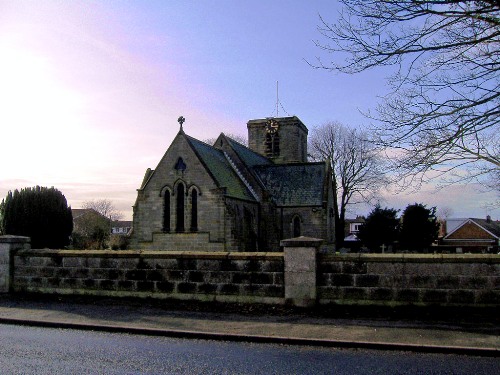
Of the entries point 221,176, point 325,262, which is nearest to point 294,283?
point 325,262

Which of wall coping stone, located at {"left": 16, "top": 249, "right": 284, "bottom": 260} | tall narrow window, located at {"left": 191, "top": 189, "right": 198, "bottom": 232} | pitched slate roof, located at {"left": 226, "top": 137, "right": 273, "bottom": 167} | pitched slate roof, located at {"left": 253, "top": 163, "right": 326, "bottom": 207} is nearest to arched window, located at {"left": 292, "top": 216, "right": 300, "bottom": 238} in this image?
pitched slate roof, located at {"left": 253, "top": 163, "right": 326, "bottom": 207}

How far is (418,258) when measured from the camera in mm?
9562

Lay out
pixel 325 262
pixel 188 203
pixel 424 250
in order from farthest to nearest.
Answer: pixel 424 250 → pixel 188 203 → pixel 325 262

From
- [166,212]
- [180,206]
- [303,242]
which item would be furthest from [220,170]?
[303,242]

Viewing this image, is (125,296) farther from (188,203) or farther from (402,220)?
(402,220)

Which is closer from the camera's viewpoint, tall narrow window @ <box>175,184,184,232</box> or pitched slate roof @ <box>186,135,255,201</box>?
tall narrow window @ <box>175,184,184,232</box>

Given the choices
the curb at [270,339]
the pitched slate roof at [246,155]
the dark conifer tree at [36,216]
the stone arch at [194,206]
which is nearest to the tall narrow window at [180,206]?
the stone arch at [194,206]

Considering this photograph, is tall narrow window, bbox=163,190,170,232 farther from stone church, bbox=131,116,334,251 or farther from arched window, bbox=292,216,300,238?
arched window, bbox=292,216,300,238

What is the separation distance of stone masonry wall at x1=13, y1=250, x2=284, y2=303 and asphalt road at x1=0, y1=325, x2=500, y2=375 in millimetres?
2737

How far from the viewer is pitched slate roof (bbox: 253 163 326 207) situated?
3341 cm

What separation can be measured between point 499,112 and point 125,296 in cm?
941

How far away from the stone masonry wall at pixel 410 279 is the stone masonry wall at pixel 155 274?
1192mm

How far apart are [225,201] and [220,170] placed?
160 inches

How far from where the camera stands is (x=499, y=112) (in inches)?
385
